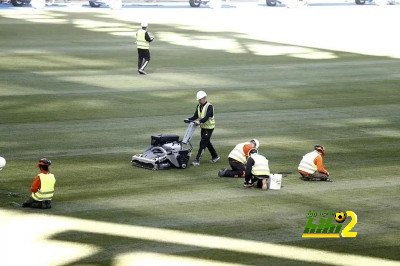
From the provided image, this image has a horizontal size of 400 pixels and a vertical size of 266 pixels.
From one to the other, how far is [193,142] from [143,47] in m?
13.2

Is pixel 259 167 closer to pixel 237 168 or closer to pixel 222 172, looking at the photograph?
pixel 237 168

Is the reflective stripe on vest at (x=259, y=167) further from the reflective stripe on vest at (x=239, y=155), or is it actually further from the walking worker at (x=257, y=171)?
the reflective stripe on vest at (x=239, y=155)

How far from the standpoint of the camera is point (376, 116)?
112 feet

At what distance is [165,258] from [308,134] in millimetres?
13741

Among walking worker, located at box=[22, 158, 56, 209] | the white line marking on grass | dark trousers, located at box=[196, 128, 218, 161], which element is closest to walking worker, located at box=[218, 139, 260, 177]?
dark trousers, located at box=[196, 128, 218, 161]

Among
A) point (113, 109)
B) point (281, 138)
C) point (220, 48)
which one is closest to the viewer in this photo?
point (281, 138)

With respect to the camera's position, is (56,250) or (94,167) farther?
(94,167)

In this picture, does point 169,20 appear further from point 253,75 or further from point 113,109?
point 113,109

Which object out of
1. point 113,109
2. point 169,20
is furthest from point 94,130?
point 169,20

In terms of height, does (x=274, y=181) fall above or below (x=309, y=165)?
below

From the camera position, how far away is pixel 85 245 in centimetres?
1819

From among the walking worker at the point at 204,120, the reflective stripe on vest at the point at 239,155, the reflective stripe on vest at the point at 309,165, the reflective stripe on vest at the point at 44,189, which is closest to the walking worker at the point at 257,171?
the reflective stripe on vest at the point at 239,155

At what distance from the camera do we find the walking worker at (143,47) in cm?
4084

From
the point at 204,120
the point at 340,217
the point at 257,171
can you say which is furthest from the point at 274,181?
the point at 204,120
